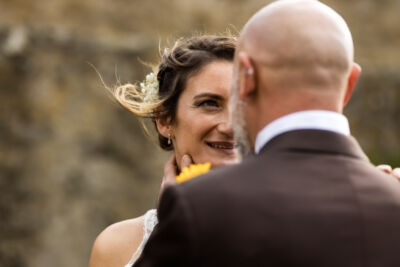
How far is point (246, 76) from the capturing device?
2.34 meters

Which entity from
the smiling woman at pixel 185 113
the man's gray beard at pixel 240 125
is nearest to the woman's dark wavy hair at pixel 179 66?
the smiling woman at pixel 185 113

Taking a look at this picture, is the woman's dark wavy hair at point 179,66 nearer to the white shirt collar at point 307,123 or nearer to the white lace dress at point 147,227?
the white lace dress at point 147,227

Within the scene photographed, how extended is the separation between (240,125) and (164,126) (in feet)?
5.97

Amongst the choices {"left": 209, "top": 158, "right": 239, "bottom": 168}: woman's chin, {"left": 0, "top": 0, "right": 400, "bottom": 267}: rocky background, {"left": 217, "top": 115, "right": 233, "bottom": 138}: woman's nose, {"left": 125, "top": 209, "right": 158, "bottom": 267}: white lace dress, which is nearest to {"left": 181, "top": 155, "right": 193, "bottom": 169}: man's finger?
{"left": 209, "top": 158, "right": 239, "bottom": 168}: woman's chin

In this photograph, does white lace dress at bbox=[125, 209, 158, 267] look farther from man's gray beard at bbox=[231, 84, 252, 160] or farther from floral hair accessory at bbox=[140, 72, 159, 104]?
man's gray beard at bbox=[231, 84, 252, 160]

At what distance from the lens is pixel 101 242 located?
429 cm

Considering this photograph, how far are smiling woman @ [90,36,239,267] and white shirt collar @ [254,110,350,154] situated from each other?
1.47 metres

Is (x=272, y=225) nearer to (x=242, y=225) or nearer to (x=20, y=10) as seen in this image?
(x=242, y=225)

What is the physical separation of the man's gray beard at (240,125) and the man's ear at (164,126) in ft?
5.59

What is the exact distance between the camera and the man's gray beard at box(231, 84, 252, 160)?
245cm

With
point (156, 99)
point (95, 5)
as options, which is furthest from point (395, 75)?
point (156, 99)

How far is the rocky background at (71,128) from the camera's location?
473 inches

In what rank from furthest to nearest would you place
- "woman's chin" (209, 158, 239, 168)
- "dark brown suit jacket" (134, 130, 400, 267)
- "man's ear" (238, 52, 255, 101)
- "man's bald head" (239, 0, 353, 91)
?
1. "woman's chin" (209, 158, 239, 168)
2. "man's ear" (238, 52, 255, 101)
3. "man's bald head" (239, 0, 353, 91)
4. "dark brown suit jacket" (134, 130, 400, 267)

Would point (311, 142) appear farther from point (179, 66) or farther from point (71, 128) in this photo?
point (71, 128)
